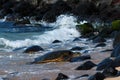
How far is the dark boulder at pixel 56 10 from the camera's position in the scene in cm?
3173

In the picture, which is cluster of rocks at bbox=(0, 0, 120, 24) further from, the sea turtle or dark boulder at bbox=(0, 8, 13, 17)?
the sea turtle

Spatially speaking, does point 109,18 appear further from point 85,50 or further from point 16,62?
point 16,62

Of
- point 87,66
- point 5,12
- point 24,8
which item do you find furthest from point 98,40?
point 5,12

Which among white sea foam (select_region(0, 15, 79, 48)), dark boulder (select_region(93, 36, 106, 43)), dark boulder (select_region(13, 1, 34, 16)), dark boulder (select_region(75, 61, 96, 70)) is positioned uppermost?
dark boulder (select_region(13, 1, 34, 16))

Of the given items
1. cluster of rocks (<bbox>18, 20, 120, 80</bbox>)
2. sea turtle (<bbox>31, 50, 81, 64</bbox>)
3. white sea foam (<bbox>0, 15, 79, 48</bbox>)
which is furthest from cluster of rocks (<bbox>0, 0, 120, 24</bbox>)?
sea turtle (<bbox>31, 50, 81, 64</bbox>)

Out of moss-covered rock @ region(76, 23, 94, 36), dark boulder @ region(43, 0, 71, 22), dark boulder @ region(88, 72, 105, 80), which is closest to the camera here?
dark boulder @ region(88, 72, 105, 80)

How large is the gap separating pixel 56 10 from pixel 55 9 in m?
0.13

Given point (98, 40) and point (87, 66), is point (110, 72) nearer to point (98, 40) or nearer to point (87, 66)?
point (87, 66)

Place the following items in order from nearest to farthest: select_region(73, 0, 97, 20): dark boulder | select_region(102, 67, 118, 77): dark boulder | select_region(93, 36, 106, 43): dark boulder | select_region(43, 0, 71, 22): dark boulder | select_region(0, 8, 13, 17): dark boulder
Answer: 1. select_region(102, 67, 118, 77): dark boulder
2. select_region(93, 36, 106, 43): dark boulder
3. select_region(73, 0, 97, 20): dark boulder
4. select_region(43, 0, 71, 22): dark boulder
5. select_region(0, 8, 13, 17): dark boulder

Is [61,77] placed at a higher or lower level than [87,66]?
lower

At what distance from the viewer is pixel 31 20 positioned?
3291 centimetres

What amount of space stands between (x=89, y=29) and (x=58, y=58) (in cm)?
922

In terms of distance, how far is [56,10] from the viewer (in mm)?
32594

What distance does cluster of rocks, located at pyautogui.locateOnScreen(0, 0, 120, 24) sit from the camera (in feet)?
95.3
